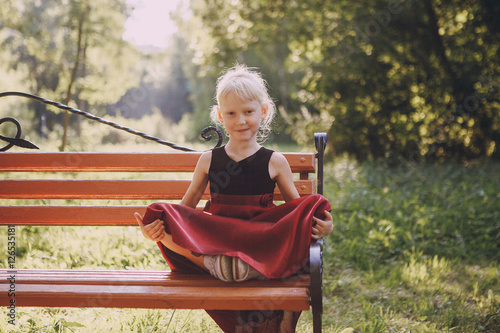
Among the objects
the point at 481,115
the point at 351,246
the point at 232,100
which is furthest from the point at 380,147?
the point at 232,100

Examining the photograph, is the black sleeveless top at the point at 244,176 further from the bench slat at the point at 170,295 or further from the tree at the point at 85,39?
the tree at the point at 85,39

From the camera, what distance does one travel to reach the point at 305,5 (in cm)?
1059

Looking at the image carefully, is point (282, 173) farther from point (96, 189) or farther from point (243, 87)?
point (96, 189)

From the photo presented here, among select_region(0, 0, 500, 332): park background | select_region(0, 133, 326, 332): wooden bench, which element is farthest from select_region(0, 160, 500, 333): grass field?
select_region(0, 133, 326, 332): wooden bench

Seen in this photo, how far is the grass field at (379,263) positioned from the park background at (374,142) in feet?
0.05

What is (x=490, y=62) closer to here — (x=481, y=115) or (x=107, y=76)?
(x=481, y=115)

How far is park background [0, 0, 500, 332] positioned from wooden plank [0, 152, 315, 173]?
36 cm

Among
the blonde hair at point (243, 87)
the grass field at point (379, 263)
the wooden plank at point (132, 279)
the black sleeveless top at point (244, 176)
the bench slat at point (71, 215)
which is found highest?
the blonde hair at point (243, 87)

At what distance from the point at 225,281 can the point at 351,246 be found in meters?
2.54

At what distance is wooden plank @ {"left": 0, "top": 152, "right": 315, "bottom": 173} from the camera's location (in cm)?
252

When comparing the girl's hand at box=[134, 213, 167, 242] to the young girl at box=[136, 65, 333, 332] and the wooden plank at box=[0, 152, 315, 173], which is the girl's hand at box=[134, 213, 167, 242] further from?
the wooden plank at box=[0, 152, 315, 173]

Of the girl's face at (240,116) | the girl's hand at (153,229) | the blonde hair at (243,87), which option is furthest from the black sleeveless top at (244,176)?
the girl's hand at (153,229)

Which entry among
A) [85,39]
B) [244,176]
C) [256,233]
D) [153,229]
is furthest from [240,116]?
[85,39]

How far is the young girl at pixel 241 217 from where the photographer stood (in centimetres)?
196
